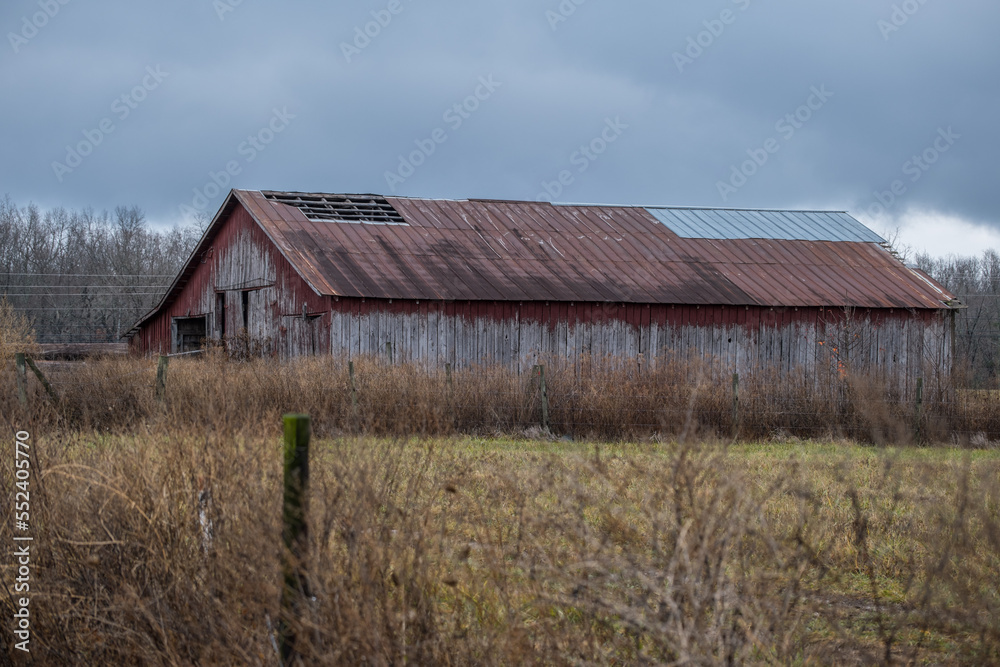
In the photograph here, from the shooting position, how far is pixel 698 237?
92.6 ft

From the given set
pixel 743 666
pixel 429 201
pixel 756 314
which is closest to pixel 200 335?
pixel 429 201

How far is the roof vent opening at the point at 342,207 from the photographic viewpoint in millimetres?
25125

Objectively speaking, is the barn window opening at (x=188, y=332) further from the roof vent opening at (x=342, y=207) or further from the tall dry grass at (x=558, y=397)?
the tall dry grass at (x=558, y=397)

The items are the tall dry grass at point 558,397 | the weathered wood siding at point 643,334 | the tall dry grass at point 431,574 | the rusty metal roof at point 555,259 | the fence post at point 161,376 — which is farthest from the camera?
the rusty metal roof at point 555,259

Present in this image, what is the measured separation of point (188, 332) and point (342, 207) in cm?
709

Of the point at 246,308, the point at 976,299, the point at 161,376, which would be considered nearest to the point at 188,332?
the point at 246,308

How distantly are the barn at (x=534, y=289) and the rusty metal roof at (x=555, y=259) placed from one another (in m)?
0.06

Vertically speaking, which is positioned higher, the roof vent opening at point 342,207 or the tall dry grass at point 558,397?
the roof vent opening at point 342,207

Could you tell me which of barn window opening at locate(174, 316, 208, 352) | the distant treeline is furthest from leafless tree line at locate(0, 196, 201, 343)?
barn window opening at locate(174, 316, 208, 352)

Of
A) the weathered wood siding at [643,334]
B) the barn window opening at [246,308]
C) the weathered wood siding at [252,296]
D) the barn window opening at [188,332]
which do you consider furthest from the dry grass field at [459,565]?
the barn window opening at [188,332]

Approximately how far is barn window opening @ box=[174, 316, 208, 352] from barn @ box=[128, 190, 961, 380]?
5cm

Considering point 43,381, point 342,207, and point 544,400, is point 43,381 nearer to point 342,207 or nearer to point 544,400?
point 544,400

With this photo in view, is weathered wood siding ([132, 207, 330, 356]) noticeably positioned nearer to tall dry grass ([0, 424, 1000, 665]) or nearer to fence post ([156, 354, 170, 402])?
fence post ([156, 354, 170, 402])

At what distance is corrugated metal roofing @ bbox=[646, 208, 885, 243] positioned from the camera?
2898 cm
